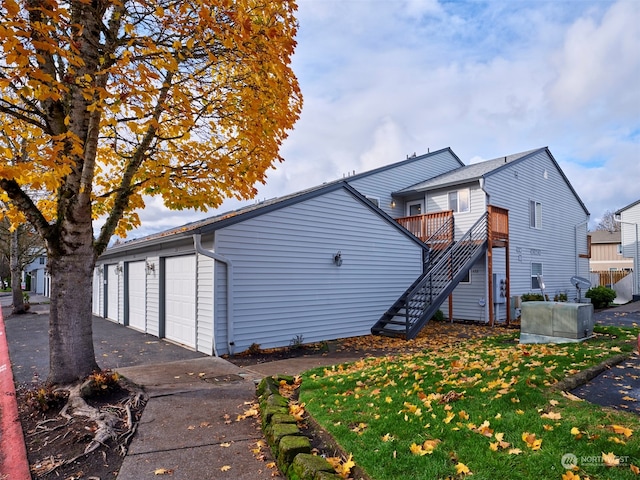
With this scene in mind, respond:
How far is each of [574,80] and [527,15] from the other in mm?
3857

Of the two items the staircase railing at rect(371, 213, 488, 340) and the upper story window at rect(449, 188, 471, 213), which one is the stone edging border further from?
the upper story window at rect(449, 188, 471, 213)

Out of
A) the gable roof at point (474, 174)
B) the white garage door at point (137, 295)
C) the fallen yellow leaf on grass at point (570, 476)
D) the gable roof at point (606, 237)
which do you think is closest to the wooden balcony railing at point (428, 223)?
A: the gable roof at point (474, 174)

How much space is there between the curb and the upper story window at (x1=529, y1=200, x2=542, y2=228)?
19184 millimetres

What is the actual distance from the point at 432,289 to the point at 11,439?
11.4 metres

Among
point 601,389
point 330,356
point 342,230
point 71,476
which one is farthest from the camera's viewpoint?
point 342,230

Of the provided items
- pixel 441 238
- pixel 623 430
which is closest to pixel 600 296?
pixel 441 238

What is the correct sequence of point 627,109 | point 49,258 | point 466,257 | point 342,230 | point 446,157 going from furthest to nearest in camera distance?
point 446,157 → point 466,257 → point 627,109 → point 342,230 → point 49,258

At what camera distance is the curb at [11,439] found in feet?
12.2

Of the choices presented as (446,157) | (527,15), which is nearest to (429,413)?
(527,15)

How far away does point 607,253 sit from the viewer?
4169cm

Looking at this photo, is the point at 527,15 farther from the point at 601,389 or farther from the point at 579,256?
the point at 579,256

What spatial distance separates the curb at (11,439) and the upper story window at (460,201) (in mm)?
15187

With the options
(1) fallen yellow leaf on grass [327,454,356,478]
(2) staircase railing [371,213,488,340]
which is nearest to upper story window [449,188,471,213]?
(2) staircase railing [371,213,488,340]

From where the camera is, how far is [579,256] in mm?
21547
